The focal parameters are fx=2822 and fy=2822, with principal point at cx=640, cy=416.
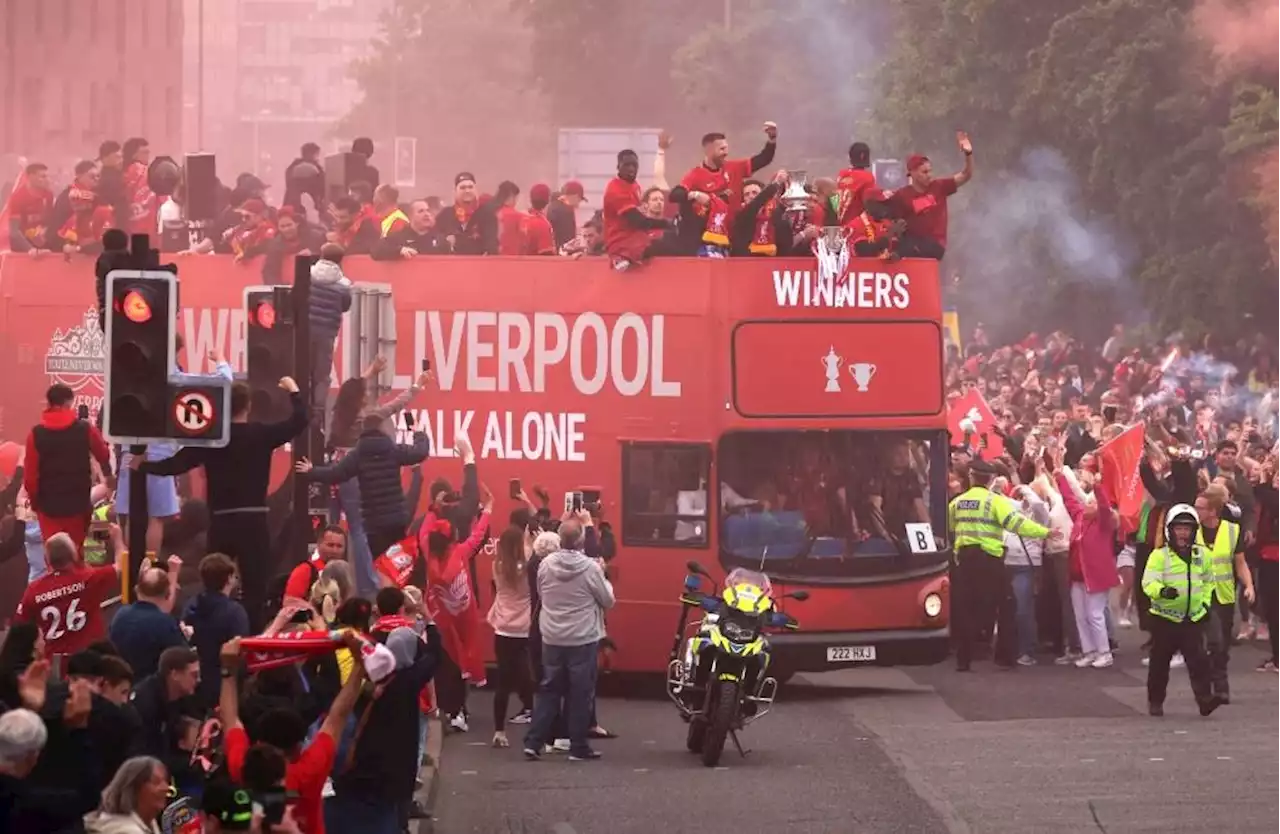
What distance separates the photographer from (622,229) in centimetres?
2184

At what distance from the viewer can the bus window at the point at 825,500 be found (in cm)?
2152

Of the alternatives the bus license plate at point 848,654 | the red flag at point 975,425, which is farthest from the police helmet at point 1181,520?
the red flag at point 975,425

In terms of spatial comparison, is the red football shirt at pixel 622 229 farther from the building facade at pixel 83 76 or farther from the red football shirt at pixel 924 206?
the building facade at pixel 83 76

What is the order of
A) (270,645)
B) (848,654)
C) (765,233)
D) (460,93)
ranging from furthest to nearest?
1. (460,93)
2. (765,233)
3. (848,654)
4. (270,645)

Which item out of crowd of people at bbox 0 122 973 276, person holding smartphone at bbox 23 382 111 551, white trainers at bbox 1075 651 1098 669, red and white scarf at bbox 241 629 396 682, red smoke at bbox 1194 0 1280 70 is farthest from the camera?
red smoke at bbox 1194 0 1280 70

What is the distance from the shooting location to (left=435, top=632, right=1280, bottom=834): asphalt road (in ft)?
52.0

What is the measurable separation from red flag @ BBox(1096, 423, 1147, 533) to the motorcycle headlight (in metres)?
6.94

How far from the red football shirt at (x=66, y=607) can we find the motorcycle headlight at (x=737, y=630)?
5128mm

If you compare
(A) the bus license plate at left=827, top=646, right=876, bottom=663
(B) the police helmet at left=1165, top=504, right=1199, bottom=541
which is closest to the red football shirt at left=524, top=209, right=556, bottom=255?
(A) the bus license plate at left=827, top=646, right=876, bottom=663

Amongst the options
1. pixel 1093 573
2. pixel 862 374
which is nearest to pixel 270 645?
pixel 862 374

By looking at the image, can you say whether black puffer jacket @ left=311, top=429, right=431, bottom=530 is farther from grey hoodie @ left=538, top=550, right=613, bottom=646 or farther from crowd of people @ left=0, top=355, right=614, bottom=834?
grey hoodie @ left=538, top=550, right=613, bottom=646

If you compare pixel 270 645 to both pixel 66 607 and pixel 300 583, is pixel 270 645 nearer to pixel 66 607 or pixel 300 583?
pixel 300 583

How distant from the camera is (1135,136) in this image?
133 ft

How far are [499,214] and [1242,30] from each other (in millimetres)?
15757
